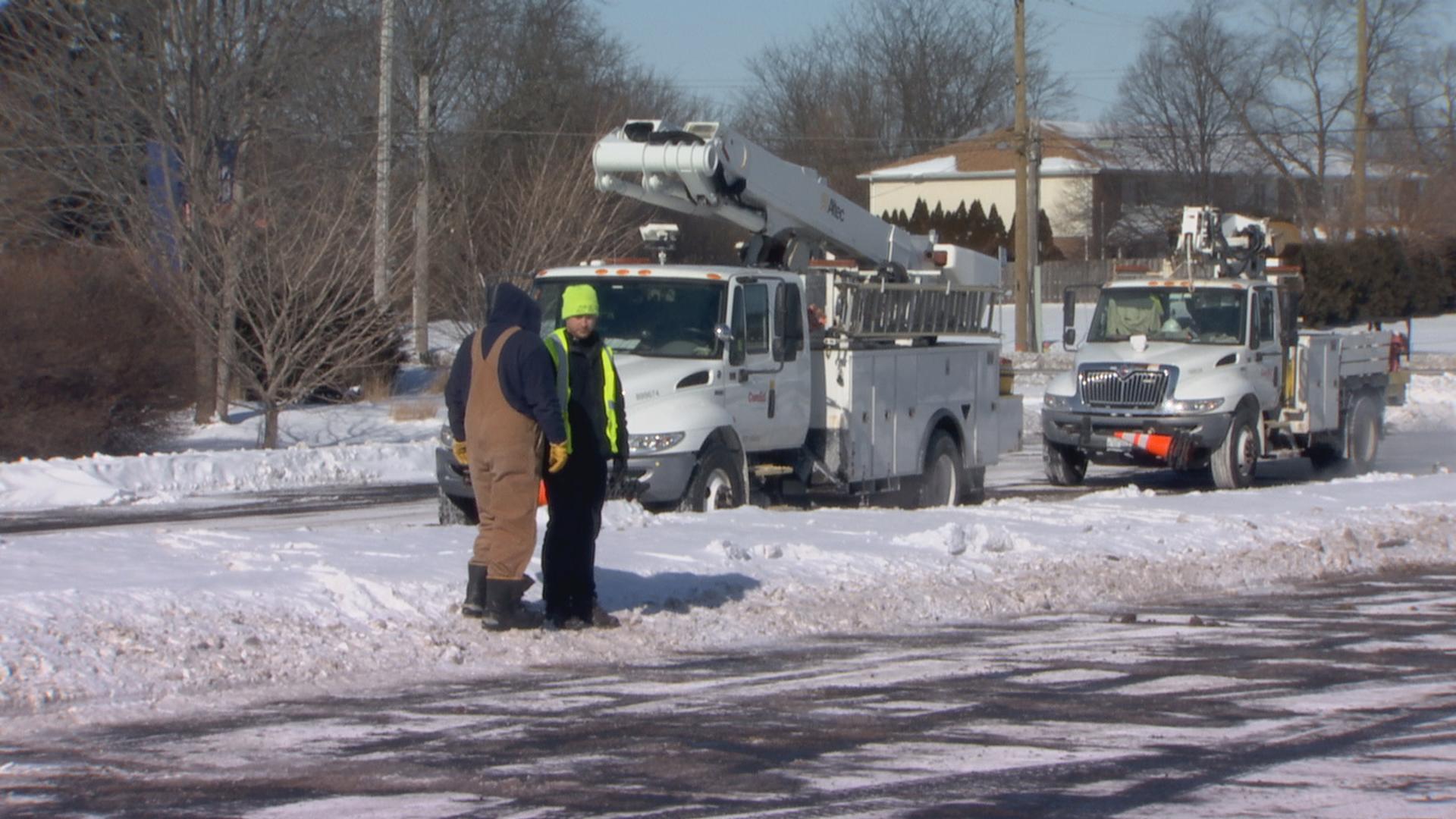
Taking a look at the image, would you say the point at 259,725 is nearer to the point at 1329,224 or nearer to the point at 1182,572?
the point at 1182,572

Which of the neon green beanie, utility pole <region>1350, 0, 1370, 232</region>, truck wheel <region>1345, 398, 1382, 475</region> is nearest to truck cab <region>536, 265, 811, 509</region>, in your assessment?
the neon green beanie

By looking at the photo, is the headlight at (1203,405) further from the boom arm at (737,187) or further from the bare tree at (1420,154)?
the bare tree at (1420,154)

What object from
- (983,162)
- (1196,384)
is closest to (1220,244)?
(1196,384)

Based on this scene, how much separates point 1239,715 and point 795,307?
7.97 metres

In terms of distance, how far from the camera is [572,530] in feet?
29.9

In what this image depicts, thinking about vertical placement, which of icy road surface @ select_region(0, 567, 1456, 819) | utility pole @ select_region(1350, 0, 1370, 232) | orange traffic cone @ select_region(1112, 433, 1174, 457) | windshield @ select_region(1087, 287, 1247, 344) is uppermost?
utility pole @ select_region(1350, 0, 1370, 232)

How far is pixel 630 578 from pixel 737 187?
6198 mm

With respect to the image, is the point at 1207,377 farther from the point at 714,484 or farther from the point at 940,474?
the point at 714,484

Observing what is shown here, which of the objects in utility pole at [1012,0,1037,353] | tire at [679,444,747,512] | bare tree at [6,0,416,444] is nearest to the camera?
tire at [679,444,747,512]

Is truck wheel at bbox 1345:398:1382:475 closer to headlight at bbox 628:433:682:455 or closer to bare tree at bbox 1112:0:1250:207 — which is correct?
headlight at bbox 628:433:682:455

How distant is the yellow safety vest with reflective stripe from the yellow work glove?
5.2 inches

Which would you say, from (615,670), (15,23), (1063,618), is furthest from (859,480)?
(15,23)

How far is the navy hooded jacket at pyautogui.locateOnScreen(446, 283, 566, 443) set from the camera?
340 inches

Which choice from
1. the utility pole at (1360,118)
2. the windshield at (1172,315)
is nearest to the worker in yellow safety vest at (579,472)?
the windshield at (1172,315)
